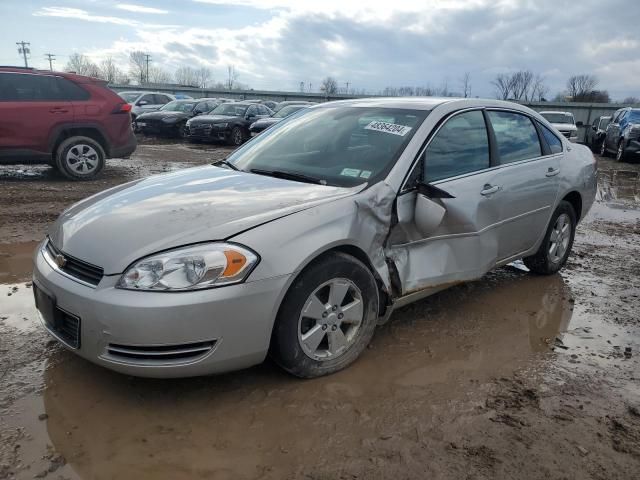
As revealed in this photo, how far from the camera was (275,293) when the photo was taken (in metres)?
2.65

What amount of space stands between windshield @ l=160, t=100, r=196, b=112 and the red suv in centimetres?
1076

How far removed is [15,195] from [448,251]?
6718 mm

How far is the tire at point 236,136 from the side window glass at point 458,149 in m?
14.0

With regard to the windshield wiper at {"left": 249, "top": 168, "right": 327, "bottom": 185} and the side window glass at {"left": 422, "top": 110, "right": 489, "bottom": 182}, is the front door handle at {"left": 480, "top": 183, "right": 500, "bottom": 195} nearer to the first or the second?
the side window glass at {"left": 422, "top": 110, "right": 489, "bottom": 182}

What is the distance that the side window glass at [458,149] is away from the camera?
11.8ft

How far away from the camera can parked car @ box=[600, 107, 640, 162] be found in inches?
628

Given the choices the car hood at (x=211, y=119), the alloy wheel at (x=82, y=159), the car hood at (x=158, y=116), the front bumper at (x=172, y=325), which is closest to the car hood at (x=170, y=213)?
the front bumper at (x=172, y=325)

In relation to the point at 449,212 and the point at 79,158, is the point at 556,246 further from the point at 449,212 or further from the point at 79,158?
the point at 79,158

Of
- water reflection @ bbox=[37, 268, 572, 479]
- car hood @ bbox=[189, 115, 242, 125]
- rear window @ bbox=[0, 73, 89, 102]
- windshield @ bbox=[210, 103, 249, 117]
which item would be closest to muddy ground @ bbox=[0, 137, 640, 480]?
water reflection @ bbox=[37, 268, 572, 479]

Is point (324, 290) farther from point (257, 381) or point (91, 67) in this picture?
point (91, 67)

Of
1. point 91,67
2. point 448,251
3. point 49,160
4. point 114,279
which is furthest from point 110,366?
point 91,67

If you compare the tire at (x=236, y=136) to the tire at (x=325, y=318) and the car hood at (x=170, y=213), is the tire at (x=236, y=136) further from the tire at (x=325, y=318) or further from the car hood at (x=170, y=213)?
the tire at (x=325, y=318)

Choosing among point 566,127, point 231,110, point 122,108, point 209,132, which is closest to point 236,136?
point 209,132

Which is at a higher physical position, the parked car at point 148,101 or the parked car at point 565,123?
the parked car at point 148,101
